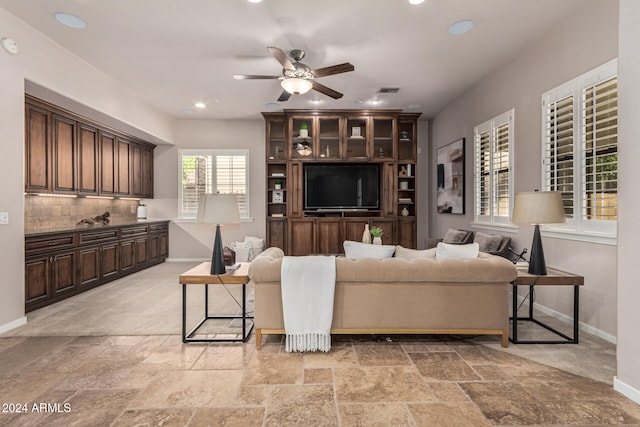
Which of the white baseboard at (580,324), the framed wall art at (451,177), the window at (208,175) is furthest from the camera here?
the window at (208,175)

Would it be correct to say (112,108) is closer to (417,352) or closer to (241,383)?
(241,383)

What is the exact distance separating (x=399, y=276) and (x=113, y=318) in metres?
3.05

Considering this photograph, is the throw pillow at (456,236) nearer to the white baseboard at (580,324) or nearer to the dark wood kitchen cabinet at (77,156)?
the white baseboard at (580,324)

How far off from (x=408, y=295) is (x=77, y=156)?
503 cm

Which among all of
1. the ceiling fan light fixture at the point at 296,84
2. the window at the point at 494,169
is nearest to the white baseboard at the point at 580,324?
the window at the point at 494,169

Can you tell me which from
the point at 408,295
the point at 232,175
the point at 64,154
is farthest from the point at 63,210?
the point at 408,295

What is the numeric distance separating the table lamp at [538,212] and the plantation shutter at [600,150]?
0.46 metres

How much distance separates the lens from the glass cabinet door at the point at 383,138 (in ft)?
22.6

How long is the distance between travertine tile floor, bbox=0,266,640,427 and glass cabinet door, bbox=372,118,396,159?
181 inches

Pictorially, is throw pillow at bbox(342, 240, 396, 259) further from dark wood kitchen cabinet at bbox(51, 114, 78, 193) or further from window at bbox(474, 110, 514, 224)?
dark wood kitchen cabinet at bbox(51, 114, 78, 193)

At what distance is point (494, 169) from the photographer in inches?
186

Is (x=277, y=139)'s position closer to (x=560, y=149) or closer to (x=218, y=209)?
(x=218, y=209)

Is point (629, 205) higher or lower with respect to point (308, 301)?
higher

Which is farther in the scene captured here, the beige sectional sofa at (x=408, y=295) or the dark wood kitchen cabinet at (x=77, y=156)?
the dark wood kitchen cabinet at (x=77, y=156)
